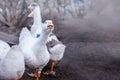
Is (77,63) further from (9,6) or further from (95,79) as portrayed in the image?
(9,6)

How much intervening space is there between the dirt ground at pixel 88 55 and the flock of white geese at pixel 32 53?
1.09 feet

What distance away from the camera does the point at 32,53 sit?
Answer: 154 inches

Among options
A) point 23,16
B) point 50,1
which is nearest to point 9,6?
Result: point 23,16

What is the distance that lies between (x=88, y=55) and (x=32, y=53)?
5.62 ft

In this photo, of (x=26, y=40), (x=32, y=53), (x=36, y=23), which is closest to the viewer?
(x=32, y=53)

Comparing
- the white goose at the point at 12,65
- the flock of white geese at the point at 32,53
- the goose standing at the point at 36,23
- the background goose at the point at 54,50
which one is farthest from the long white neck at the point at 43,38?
the goose standing at the point at 36,23

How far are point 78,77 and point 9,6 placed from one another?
2.58 m

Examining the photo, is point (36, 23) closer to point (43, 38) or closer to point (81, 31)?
point (43, 38)

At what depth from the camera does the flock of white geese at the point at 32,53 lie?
341 centimetres

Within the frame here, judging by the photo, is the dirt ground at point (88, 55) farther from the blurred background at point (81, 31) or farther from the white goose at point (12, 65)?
the white goose at point (12, 65)

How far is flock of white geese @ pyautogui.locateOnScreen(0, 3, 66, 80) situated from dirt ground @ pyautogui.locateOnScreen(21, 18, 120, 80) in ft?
1.09

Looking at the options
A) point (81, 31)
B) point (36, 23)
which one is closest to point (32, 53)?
point (36, 23)

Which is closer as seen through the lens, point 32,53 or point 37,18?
point 32,53

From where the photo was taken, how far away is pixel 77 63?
5.00 meters
